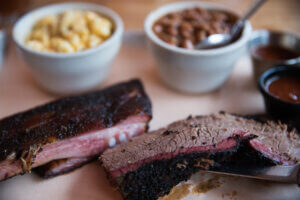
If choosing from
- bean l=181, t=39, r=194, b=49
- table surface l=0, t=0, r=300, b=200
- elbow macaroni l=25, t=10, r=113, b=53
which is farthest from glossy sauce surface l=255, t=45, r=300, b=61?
elbow macaroni l=25, t=10, r=113, b=53

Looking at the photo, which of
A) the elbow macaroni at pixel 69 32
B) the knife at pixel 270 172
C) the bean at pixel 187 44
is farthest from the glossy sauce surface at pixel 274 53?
the elbow macaroni at pixel 69 32

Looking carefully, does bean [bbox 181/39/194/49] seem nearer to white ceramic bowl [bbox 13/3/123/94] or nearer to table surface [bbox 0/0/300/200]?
table surface [bbox 0/0/300/200]

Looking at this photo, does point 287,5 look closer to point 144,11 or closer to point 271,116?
point 144,11

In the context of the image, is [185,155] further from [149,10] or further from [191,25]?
[149,10]

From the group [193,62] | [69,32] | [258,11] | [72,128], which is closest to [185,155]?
[72,128]

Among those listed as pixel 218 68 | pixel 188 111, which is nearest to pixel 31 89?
pixel 188 111
